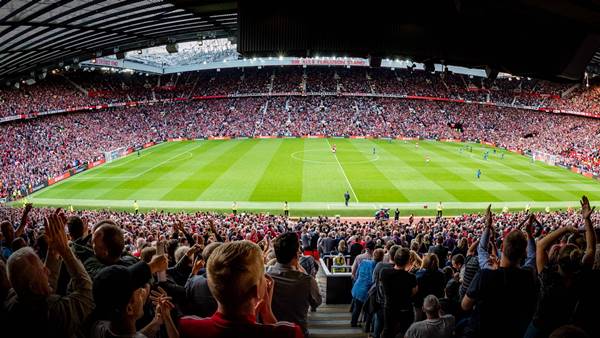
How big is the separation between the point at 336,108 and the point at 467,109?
77.8 feet

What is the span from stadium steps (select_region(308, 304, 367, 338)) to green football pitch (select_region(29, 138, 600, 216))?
18.1 meters

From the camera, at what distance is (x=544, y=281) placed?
5082 millimetres

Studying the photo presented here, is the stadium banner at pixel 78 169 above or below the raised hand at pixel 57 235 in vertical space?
below

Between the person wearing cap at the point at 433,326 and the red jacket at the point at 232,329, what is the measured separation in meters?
2.72

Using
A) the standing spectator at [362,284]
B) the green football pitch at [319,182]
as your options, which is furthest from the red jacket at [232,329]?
the green football pitch at [319,182]

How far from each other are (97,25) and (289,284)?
15.7 m

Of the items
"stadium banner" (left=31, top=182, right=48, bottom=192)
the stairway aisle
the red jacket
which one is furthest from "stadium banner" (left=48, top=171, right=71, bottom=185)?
the red jacket

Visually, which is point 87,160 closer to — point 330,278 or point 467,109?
point 330,278

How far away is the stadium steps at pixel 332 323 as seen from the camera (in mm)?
7254

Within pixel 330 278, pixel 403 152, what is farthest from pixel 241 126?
pixel 330 278

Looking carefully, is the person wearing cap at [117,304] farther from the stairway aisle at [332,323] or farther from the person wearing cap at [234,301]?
the stairway aisle at [332,323]

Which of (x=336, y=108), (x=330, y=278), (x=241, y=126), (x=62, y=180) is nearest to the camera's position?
(x=330, y=278)

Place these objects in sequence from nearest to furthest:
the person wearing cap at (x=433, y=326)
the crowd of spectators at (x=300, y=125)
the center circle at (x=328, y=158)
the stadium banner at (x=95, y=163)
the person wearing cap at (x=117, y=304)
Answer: the person wearing cap at (x=117, y=304)
the person wearing cap at (x=433, y=326)
the stadium banner at (x=95, y=163)
the center circle at (x=328, y=158)
the crowd of spectators at (x=300, y=125)

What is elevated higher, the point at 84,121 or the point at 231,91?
the point at 231,91
